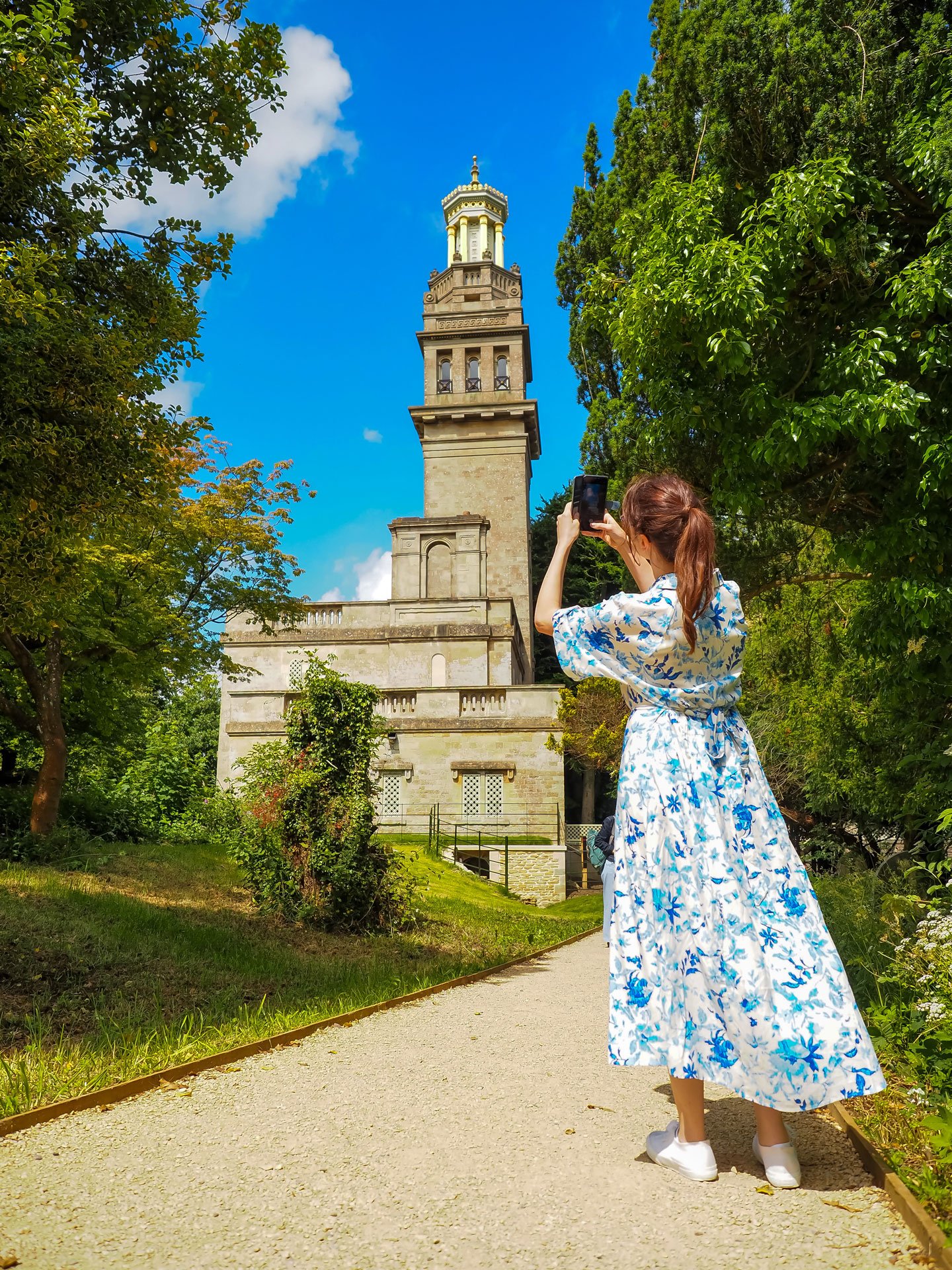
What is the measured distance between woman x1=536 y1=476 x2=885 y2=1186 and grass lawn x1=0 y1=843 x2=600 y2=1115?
8.46 feet

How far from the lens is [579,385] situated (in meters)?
12.9

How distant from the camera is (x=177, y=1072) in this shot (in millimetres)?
4137

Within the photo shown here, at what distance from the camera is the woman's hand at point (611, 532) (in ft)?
11.2

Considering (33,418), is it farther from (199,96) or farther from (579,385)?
(579,385)

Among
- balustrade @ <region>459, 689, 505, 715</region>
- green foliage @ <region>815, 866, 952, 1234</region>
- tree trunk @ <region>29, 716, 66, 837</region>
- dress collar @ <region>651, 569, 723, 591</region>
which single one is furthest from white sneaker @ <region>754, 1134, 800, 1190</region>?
balustrade @ <region>459, 689, 505, 715</region>

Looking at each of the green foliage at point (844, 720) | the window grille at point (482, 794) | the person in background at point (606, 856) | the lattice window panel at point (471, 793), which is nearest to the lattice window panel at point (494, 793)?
the window grille at point (482, 794)

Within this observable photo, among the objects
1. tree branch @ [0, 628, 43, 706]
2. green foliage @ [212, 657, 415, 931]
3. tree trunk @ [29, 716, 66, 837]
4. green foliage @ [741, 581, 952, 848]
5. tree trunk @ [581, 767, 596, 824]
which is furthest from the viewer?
tree trunk @ [581, 767, 596, 824]

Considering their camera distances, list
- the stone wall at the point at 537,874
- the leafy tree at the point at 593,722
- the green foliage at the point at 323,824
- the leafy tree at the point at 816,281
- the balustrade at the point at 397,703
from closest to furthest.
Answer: the leafy tree at the point at 816,281 < the green foliage at the point at 323,824 < the stone wall at the point at 537,874 < the leafy tree at the point at 593,722 < the balustrade at the point at 397,703

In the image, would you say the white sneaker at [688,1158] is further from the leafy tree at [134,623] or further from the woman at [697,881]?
the leafy tree at [134,623]

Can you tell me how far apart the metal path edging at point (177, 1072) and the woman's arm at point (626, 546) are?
9.95ft

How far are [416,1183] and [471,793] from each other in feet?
74.2

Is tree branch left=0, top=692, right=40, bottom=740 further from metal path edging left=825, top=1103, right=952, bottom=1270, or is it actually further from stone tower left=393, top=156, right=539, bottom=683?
stone tower left=393, top=156, right=539, bottom=683

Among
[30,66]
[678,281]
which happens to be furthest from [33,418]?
[678,281]

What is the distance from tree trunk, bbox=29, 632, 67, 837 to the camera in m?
13.4
